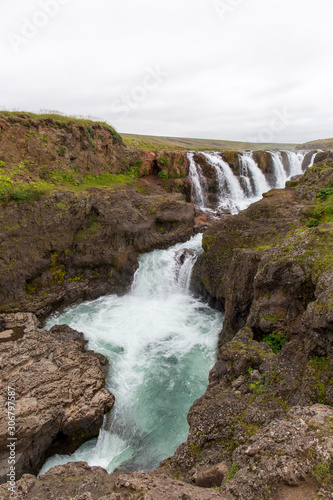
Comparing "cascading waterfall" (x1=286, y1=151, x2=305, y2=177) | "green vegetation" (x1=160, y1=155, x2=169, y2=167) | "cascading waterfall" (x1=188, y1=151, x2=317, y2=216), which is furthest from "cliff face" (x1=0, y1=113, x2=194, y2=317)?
"cascading waterfall" (x1=286, y1=151, x2=305, y2=177)

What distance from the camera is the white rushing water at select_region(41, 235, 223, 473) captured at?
1019 cm

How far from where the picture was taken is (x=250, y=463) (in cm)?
461

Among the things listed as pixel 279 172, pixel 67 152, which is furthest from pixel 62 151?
pixel 279 172

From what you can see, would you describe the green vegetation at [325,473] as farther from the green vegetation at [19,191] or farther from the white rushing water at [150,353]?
the green vegetation at [19,191]

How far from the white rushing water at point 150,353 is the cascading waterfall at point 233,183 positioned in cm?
962

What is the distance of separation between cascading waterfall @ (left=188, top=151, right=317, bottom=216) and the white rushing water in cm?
962

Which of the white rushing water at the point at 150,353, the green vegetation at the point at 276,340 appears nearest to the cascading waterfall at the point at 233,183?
the white rushing water at the point at 150,353

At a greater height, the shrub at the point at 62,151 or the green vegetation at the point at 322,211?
the shrub at the point at 62,151

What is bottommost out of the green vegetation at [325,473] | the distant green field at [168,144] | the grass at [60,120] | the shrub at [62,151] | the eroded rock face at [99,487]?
the eroded rock face at [99,487]

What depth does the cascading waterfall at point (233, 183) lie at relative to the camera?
3155cm

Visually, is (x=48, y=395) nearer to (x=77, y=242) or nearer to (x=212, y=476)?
(x=212, y=476)

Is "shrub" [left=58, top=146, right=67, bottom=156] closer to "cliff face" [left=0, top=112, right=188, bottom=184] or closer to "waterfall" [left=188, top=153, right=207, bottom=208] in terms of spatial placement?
"cliff face" [left=0, top=112, right=188, bottom=184]

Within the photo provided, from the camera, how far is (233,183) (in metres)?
33.3

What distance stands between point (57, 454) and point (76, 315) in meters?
8.94
